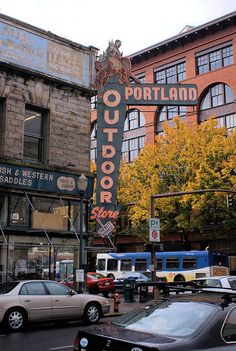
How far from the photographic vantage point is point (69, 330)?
13844mm

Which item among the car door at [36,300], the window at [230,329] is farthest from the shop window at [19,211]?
the window at [230,329]

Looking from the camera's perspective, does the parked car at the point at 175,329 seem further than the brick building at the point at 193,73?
No

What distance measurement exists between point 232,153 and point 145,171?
25.4 feet

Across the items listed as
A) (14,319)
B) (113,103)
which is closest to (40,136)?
(113,103)

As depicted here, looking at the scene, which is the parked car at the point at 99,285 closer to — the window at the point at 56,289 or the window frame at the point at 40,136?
the window frame at the point at 40,136

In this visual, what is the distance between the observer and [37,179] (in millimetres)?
20641

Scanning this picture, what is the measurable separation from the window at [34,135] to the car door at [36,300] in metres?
8.00

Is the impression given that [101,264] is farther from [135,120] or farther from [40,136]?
[40,136]

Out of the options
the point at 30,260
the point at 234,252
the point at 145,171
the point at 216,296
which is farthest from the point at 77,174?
the point at 234,252

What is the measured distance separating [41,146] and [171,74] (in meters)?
33.1

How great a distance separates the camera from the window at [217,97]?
1836 inches

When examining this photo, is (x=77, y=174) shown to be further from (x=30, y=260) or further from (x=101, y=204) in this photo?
(x=30, y=260)

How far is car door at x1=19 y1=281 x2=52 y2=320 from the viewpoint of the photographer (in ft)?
44.7

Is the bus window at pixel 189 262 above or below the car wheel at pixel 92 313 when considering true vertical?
above
